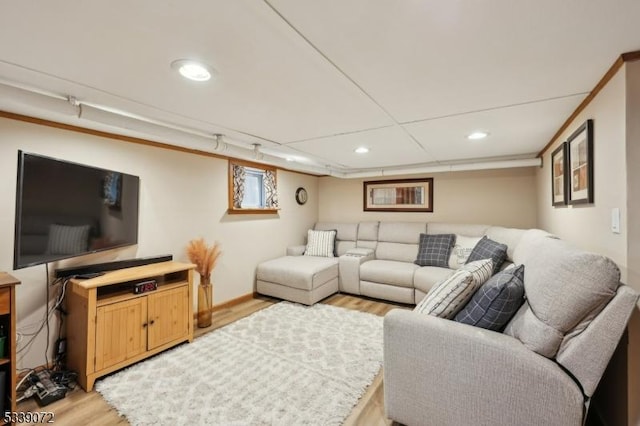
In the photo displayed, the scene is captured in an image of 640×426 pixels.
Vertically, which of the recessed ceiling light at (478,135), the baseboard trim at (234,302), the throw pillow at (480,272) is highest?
the recessed ceiling light at (478,135)

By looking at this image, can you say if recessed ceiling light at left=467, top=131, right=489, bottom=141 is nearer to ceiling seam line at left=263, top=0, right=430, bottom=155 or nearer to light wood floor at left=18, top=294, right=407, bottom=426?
ceiling seam line at left=263, top=0, right=430, bottom=155

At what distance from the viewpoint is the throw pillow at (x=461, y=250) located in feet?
12.0

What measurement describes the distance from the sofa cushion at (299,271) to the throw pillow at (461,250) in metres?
1.64

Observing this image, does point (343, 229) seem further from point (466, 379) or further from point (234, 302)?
point (466, 379)

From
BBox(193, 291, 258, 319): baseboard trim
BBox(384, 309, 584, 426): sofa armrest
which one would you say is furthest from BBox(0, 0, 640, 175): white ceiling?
BBox(193, 291, 258, 319): baseboard trim

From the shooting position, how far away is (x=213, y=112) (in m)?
2.06

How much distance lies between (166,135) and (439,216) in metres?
3.98

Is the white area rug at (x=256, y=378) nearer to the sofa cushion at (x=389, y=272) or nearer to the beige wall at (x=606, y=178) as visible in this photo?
the sofa cushion at (x=389, y=272)

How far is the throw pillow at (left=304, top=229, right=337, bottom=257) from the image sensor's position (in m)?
4.59

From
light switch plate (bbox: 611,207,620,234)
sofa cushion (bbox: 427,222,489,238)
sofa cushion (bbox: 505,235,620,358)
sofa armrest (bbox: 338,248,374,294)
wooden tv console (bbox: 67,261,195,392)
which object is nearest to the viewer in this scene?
sofa cushion (bbox: 505,235,620,358)

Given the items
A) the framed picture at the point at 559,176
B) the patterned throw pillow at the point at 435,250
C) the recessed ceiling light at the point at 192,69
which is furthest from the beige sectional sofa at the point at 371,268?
the recessed ceiling light at the point at 192,69

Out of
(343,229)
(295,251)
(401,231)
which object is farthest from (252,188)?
(401,231)

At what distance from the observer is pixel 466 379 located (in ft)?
4.51

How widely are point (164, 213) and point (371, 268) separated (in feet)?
8.93
